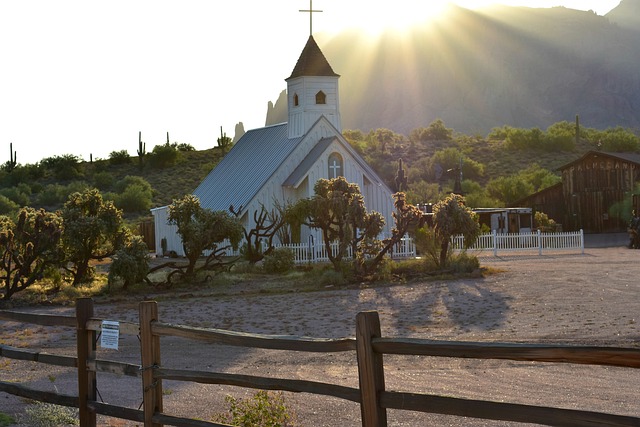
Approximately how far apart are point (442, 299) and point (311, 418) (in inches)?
462

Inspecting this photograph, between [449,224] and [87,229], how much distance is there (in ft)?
32.0

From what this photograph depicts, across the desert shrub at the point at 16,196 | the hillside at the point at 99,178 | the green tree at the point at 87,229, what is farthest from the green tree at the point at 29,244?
the desert shrub at the point at 16,196

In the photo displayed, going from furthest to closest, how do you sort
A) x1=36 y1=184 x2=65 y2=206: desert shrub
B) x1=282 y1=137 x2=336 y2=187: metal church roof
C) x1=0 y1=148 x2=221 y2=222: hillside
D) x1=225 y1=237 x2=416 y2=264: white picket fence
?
1. x1=0 y1=148 x2=221 y2=222: hillside
2. x1=36 y1=184 x2=65 y2=206: desert shrub
3. x1=282 y1=137 x2=336 y2=187: metal church roof
4. x1=225 y1=237 x2=416 y2=264: white picket fence

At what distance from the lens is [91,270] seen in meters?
28.5

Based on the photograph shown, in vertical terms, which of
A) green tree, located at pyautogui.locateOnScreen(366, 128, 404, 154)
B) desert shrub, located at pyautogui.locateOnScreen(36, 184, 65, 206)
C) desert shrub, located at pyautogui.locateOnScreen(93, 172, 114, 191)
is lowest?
desert shrub, located at pyautogui.locateOnScreen(36, 184, 65, 206)

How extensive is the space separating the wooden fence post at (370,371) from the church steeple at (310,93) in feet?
114

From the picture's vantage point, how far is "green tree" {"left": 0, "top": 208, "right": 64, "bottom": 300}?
2500 cm

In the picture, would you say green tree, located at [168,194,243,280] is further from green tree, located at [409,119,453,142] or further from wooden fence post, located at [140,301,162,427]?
green tree, located at [409,119,453,142]

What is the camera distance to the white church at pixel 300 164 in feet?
128

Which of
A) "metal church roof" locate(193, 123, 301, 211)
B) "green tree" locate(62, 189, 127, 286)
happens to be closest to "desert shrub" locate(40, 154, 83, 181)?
"metal church roof" locate(193, 123, 301, 211)

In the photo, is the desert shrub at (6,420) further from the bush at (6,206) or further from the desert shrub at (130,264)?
the bush at (6,206)

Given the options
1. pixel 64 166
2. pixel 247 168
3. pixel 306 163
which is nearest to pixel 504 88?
pixel 64 166

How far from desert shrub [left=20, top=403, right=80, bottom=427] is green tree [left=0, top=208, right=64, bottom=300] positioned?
49.4 ft

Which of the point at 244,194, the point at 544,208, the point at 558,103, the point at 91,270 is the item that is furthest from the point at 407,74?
the point at 91,270
